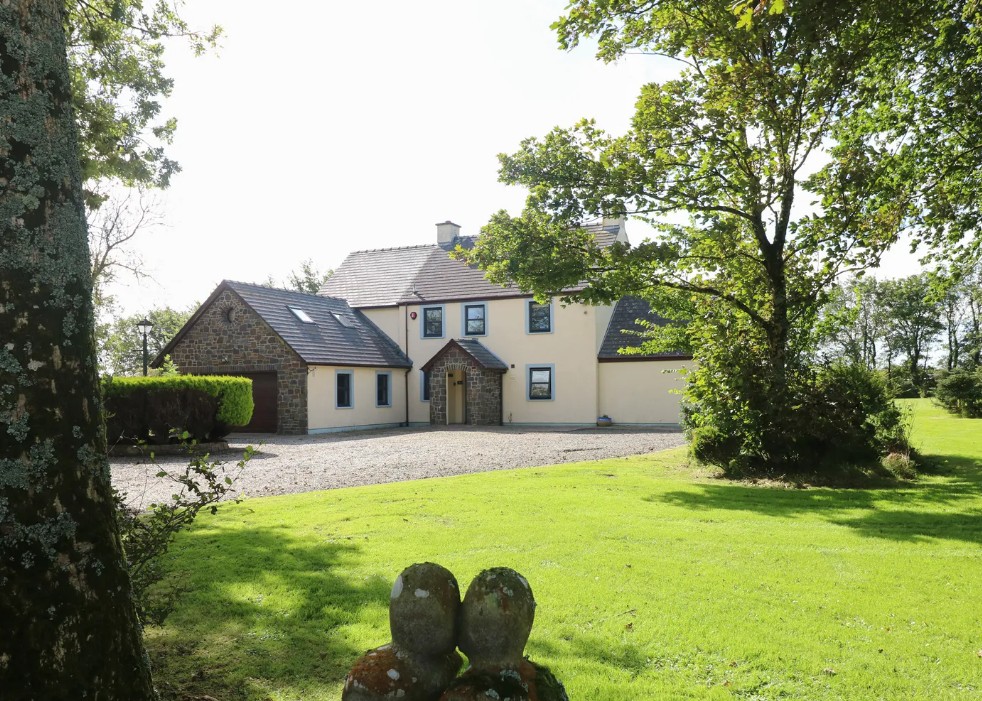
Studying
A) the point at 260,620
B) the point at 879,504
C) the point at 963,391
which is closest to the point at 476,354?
the point at 879,504

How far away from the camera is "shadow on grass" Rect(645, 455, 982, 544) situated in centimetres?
852

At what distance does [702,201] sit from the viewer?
542 inches

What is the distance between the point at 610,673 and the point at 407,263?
31576 mm

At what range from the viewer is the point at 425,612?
2754 millimetres

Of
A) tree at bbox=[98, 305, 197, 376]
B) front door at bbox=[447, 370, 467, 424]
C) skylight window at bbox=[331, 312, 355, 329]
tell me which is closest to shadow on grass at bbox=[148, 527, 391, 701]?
skylight window at bbox=[331, 312, 355, 329]

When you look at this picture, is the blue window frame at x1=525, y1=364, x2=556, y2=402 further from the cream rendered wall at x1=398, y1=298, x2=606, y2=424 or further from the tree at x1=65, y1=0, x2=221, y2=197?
the tree at x1=65, y1=0, x2=221, y2=197

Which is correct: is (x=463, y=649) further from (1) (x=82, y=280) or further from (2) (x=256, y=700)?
(1) (x=82, y=280)

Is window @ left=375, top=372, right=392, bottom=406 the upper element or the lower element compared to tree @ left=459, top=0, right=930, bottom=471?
lower

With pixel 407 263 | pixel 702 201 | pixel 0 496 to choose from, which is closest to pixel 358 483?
pixel 702 201

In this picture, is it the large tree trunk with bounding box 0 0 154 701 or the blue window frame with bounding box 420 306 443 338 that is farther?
the blue window frame with bounding box 420 306 443 338

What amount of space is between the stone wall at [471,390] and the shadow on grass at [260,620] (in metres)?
21.2

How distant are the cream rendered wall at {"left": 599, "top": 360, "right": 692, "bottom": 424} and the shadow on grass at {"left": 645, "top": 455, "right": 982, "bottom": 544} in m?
14.5

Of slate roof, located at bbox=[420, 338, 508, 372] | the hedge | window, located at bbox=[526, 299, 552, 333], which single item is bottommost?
the hedge

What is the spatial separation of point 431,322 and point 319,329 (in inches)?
213
